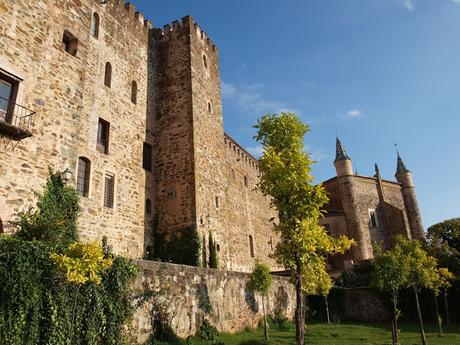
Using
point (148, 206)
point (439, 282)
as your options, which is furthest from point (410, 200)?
point (148, 206)

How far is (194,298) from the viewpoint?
1238cm

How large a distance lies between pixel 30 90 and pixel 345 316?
75.2 feet

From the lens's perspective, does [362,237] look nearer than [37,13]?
No

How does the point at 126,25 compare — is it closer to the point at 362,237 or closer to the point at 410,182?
the point at 362,237

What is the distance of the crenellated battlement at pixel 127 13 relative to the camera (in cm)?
1919

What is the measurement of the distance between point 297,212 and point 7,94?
32.7ft

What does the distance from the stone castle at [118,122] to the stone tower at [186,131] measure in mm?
68

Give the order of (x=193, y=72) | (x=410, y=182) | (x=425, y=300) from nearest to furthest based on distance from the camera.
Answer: (x=193, y=72) < (x=425, y=300) < (x=410, y=182)

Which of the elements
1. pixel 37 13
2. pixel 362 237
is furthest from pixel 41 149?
pixel 362 237

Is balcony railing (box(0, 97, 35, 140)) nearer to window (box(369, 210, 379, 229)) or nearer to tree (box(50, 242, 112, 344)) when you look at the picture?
tree (box(50, 242, 112, 344))

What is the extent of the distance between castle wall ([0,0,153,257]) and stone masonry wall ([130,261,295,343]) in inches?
180

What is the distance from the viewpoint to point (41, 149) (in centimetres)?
1177

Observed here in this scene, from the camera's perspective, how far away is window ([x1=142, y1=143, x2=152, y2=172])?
798 inches

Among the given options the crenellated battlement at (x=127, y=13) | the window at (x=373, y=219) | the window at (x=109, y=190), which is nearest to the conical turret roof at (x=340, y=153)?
the window at (x=373, y=219)
